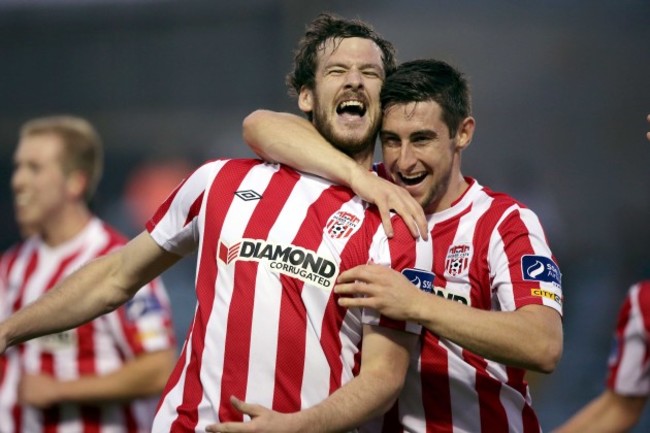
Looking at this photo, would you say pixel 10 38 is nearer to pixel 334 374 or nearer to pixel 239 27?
pixel 239 27

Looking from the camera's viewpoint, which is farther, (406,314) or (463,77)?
(463,77)

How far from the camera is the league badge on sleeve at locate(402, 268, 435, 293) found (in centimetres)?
319

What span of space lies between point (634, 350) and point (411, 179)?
65.5 inches

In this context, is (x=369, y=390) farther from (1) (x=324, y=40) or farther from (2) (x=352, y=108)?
(1) (x=324, y=40)

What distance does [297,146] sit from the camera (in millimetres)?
3455

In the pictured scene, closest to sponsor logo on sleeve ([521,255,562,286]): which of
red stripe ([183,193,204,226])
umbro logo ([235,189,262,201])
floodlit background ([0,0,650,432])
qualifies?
umbro logo ([235,189,262,201])

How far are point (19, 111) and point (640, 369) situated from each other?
25.0 feet

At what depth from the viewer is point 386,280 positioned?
3041 millimetres

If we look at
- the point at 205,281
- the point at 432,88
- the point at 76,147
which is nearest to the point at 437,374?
the point at 205,281

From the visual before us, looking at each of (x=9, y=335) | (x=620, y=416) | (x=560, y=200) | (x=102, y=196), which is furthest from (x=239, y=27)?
(x=9, y=335)

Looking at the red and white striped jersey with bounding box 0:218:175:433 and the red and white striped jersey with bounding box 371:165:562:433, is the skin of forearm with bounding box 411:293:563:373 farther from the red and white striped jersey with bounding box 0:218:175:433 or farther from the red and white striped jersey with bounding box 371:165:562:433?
the red and white striped jersey with bounding box 0:218:175:433

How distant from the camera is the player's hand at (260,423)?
286 cm

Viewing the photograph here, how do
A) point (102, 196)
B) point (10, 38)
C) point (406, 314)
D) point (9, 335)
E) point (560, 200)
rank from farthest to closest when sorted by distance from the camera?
point (10, 38), point (102, 196), point (560, 200), point (9, 335), point (406, 314)

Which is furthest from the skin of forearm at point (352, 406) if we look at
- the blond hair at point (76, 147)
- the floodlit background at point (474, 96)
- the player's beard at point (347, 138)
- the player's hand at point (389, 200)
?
the floodlit background at point (474, 96)
